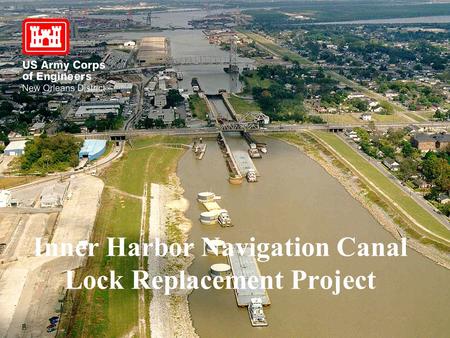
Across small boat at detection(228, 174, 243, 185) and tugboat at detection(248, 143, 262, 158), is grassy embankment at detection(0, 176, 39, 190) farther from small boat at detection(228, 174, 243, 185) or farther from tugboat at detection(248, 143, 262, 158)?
tugboat at detection(248, 143, 262, 158)

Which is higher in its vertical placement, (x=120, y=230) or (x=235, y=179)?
(x=235, y=179)

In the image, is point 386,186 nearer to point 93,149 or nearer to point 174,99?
point 93,149

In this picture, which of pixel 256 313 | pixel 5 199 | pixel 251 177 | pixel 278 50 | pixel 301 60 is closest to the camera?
pixel 256 313

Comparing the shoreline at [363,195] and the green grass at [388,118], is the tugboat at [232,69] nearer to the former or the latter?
the green grass at [388,118]

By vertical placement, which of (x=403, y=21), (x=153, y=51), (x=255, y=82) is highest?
(x=403, y=21)

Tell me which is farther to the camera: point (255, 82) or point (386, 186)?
point (255, 82)

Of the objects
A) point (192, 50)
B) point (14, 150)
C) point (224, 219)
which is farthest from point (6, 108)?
point (192, 50)

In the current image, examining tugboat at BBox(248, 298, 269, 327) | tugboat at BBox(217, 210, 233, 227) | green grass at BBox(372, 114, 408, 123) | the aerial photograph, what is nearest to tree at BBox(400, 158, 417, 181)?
the aerial photograph

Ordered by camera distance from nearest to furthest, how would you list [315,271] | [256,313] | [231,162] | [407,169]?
[256,313]
[315,271]
[407,169]
[231,162]
